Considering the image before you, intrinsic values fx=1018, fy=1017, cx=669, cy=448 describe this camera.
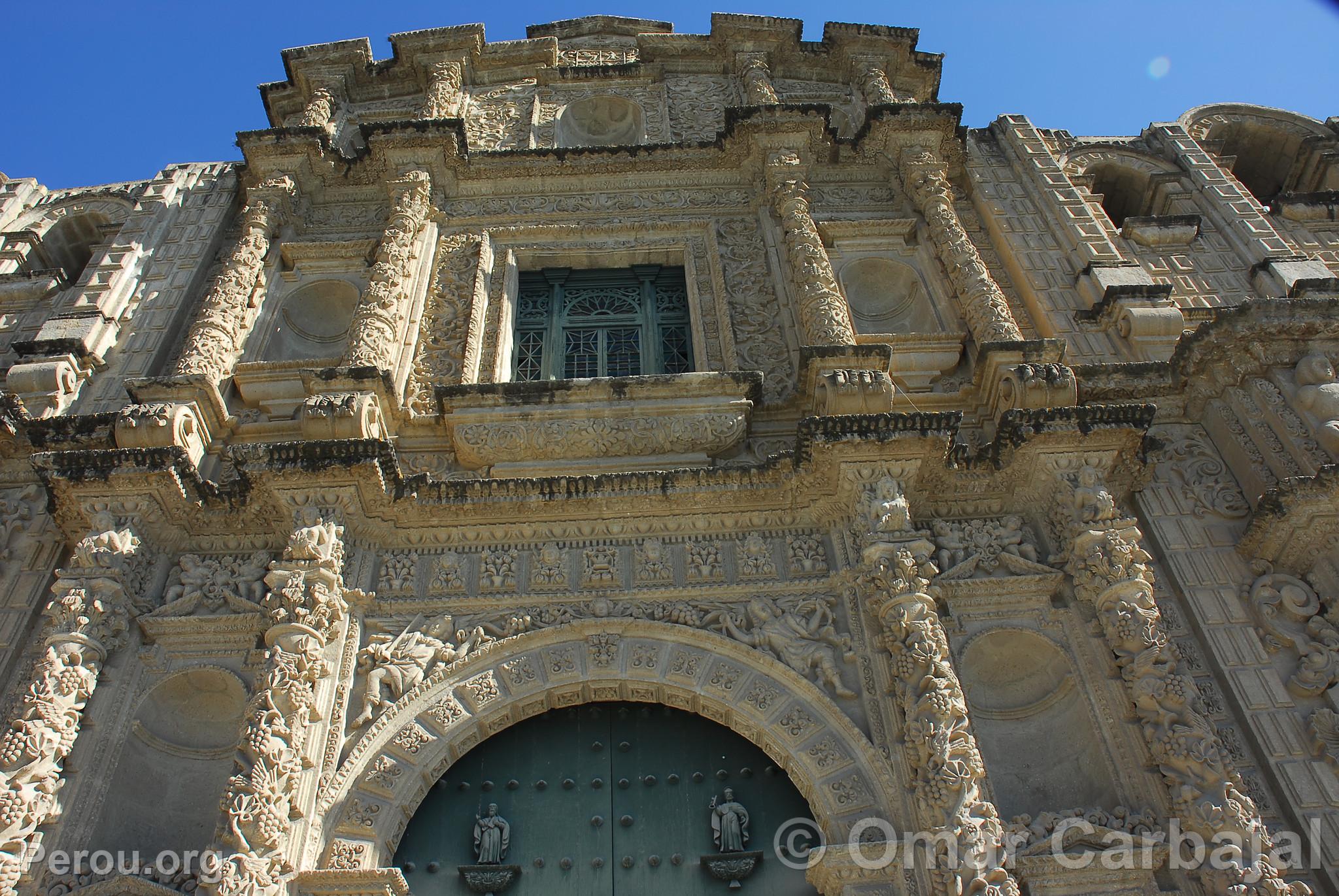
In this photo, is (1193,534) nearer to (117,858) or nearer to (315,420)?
(315,420)

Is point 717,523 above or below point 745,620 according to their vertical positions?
above

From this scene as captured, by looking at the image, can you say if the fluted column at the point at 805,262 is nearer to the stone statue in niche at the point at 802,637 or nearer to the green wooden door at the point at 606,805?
the stone statue in niche at the point at 802,637

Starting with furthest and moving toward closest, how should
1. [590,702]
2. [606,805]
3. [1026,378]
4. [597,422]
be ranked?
[597,422]
[1026,378]
[590,702]
[606,805]

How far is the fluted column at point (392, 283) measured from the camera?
9.32m

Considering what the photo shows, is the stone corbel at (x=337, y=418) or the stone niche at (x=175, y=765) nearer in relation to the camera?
Result: the stone niche at (x=175, y=765)

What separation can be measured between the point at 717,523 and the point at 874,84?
809 cm

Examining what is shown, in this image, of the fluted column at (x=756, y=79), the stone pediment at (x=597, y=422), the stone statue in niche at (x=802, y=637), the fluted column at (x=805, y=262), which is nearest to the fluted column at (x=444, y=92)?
the fluted column at (x=756, y=79)

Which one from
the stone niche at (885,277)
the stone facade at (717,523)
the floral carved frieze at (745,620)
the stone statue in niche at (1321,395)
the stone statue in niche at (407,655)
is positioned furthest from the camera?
the stone niche at (885,277)

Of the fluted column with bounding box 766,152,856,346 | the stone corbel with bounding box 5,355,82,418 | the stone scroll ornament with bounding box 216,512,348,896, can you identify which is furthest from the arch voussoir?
the stone corbel with bounding box 5,355,82,418

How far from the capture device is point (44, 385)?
949 centimetres

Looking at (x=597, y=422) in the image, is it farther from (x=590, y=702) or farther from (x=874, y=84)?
(x=874, y=84)

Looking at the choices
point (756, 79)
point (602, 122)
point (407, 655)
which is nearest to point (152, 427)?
point (407, 655)

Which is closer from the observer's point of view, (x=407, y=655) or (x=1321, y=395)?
(x=407, y=655)

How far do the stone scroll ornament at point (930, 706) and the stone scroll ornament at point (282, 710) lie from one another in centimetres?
377
